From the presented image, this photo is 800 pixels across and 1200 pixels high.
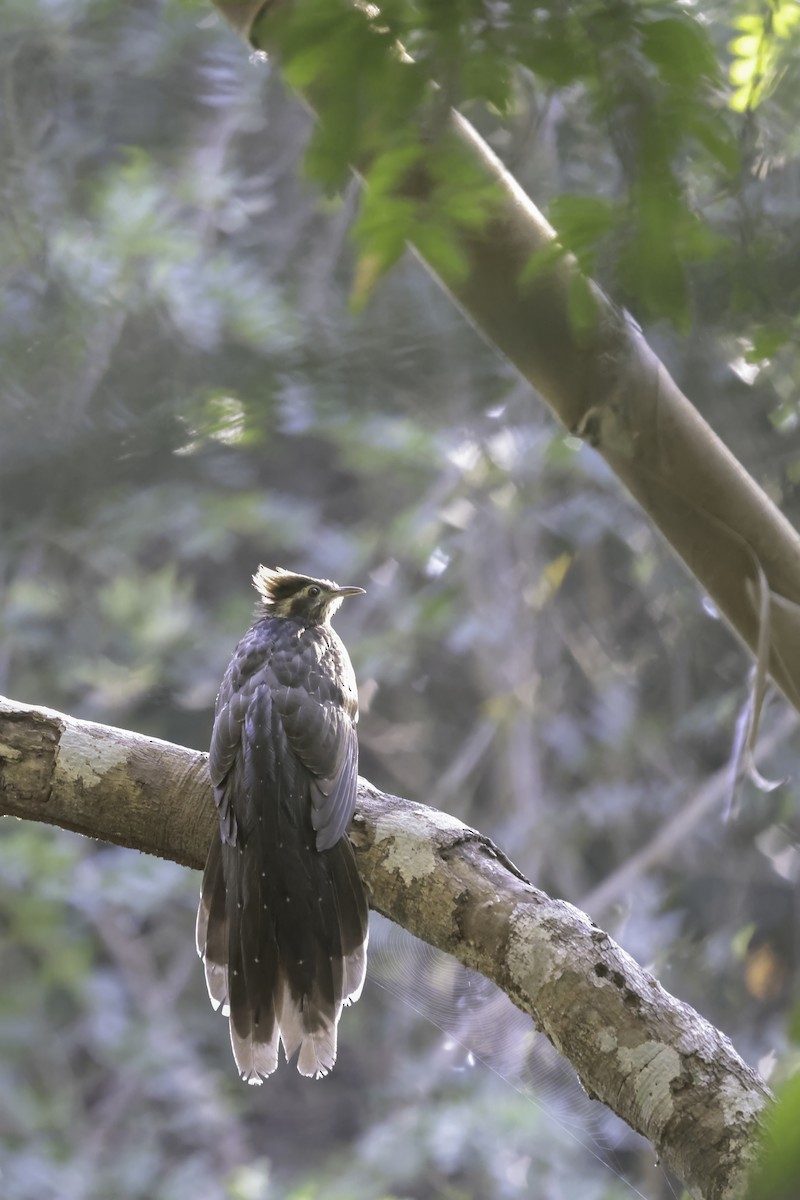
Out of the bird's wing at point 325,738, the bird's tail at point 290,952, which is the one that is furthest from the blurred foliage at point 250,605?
the bird's wing at point 325,738

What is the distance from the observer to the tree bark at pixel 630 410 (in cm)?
105

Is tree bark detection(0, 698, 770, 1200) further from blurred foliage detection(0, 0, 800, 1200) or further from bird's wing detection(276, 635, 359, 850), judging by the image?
blurred foliage detection(0, 0, 800, 1200)

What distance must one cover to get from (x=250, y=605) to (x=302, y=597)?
1.06 meters

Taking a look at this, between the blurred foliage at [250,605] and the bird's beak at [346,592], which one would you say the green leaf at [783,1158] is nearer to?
the blurred foliage at [250,605]

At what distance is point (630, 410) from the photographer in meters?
1.20

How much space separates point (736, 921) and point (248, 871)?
66.8 inches

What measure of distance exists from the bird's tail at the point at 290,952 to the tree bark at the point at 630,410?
66 centimetres

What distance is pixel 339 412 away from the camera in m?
2.57

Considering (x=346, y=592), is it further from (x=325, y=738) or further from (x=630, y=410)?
(x=630, y=410)

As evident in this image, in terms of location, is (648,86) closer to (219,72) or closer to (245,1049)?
(245,1049)

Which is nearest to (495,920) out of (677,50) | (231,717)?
(231,717)

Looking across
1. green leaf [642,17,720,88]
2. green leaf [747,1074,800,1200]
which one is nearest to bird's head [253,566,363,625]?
green leaf [642,17,720,88]

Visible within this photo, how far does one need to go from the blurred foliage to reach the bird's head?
1.10 feet

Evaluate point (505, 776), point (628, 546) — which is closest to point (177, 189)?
point (628, 546)
